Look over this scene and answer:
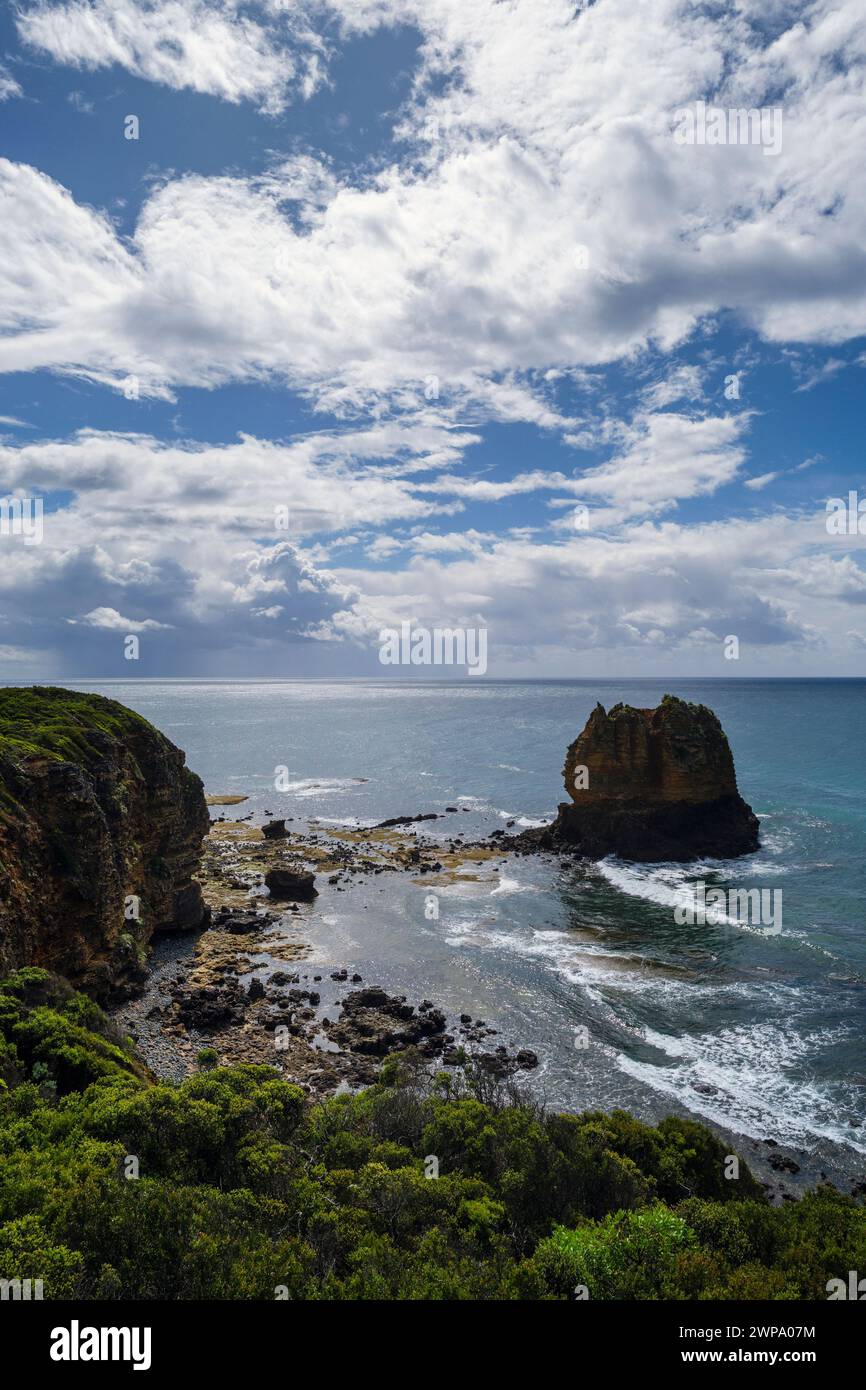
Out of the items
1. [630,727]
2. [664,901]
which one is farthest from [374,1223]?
[630,727]

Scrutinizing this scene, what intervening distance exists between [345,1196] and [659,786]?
6219 centimetres

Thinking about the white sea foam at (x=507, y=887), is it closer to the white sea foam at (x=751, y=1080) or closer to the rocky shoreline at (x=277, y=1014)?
the rocky shoreline at (x=277, y=1014)

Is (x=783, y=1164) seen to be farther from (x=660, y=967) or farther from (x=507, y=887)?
(x=507, y=887)

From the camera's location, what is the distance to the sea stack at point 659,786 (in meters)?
74.2

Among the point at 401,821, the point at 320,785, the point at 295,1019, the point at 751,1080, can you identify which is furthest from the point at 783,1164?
the point at 320,785

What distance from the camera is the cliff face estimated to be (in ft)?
107

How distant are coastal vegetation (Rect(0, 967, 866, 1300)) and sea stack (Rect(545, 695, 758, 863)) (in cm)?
4887

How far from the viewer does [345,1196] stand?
65.0ft

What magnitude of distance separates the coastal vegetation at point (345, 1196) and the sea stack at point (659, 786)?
1924 inches

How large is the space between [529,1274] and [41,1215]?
10838 mm

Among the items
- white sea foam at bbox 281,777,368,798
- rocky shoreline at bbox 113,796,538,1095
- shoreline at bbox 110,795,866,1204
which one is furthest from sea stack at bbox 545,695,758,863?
white sea foam at bbox 281,777,368,798

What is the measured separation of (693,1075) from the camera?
35125 millimetres

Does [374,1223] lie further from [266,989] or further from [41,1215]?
[266,989]

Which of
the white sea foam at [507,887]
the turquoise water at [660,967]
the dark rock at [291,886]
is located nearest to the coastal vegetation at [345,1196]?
the turquoise water at [660,967]
